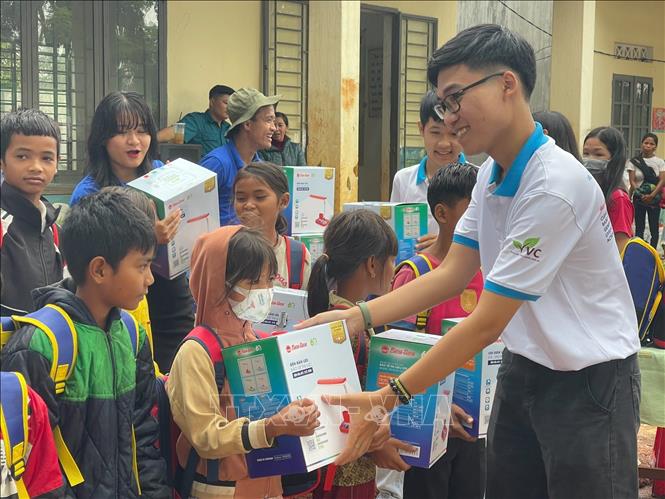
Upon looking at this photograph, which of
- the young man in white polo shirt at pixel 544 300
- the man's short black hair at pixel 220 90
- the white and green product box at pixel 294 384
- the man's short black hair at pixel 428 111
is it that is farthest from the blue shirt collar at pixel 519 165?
the man's short black hair at pixel 220 90

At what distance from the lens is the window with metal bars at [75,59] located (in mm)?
6570

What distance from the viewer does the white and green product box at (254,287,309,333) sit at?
9.37ft

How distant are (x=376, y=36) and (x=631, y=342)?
9.30 metres

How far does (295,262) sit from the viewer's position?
350 centimetres

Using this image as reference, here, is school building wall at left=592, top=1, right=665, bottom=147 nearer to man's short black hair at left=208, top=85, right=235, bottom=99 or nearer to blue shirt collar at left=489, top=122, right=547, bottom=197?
man's short black hair at left=208, top=85, right=235, bottom=99

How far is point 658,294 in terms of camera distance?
3682 millimetres

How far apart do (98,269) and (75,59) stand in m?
5.20

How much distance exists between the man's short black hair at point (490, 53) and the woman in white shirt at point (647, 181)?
10600 mm

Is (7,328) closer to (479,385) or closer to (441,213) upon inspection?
(479,385)

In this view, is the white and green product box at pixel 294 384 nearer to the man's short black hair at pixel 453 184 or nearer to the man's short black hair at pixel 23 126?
the man's short black hair at pixel 453 184

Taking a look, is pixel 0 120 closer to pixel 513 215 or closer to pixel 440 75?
pixel 440 75

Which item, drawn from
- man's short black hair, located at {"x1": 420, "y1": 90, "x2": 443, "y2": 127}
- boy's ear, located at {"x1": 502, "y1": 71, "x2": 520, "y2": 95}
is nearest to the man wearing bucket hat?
man's short black hair, located at {"x1": 420, "y1": 90, "x2": 443, "y2": 127}

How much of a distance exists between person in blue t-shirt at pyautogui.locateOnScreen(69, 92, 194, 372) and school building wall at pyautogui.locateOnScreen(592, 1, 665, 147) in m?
10.1

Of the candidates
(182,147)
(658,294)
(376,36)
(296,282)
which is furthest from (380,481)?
(376,36)
